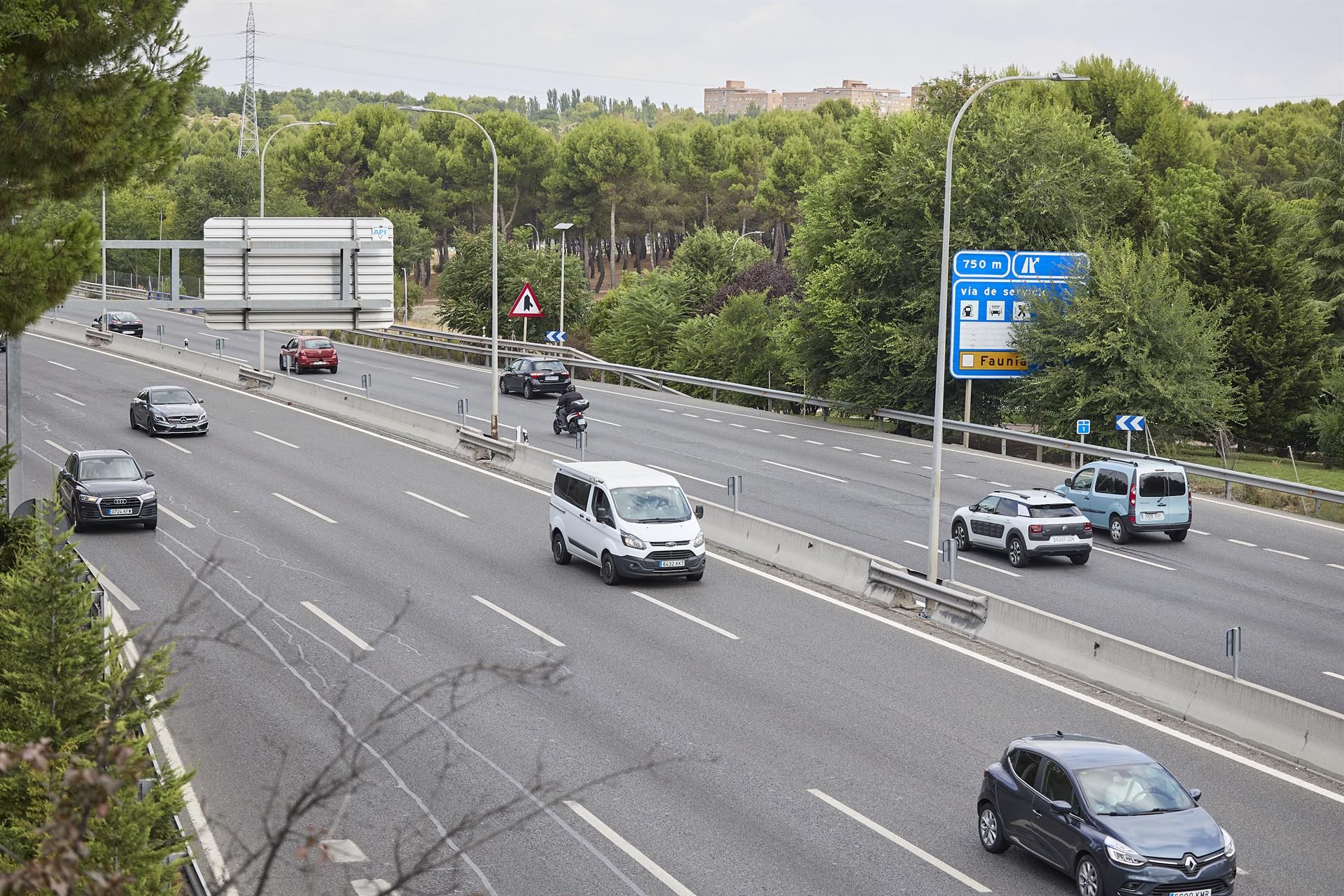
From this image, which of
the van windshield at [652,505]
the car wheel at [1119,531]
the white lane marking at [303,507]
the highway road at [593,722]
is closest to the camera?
the highway road at [593,722]

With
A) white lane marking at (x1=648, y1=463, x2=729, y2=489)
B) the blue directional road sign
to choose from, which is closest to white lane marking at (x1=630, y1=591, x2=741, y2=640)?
white lane marking at (x1=648, y1=463, x2=729, y2=489)

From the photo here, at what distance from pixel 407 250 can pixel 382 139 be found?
2353 centimetres

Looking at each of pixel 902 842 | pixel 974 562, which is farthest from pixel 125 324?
pixel 902 842

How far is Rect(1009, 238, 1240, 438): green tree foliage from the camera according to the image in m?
41.2

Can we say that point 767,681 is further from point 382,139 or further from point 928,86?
point 382,139

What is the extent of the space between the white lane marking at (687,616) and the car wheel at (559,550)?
7.61 ft

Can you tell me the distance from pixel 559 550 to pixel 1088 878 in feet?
49.5

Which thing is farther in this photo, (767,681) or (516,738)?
(767,681)

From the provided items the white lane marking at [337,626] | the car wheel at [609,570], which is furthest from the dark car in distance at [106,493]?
the car wheel at [609,570]

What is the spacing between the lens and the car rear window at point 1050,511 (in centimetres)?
2666

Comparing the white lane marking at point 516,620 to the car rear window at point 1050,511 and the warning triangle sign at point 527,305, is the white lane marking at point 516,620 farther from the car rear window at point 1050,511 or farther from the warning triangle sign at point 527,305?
the warning triangle sign at point 527,305

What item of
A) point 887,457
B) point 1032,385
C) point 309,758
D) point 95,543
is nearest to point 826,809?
point 309,758

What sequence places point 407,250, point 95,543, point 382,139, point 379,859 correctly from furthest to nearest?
point 382,139 → point 407,250 → point 95,543 → point 379,859

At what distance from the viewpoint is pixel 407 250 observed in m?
94.5
